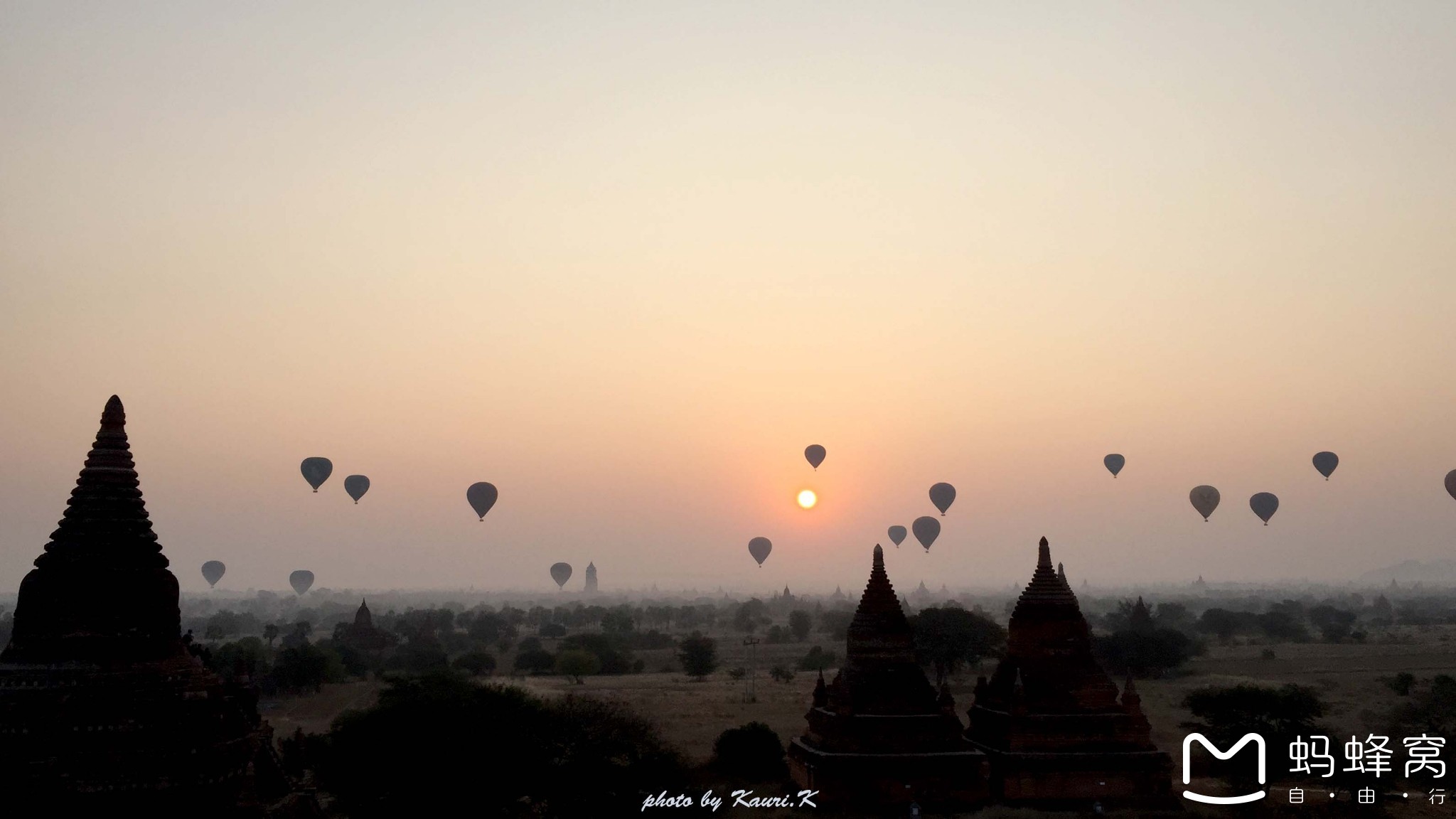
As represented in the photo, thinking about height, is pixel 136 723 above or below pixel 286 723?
above

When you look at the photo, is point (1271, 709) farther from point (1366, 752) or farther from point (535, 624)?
point (535, 624)

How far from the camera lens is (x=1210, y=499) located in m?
78.7

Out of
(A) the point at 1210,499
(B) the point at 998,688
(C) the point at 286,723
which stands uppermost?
(A) the point at 1210,499

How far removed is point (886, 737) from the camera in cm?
2627

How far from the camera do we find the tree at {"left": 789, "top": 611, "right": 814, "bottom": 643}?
396 feet

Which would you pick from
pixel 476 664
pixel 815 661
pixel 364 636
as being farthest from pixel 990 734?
pixel 364 636

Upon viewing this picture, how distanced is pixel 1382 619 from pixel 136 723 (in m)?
156

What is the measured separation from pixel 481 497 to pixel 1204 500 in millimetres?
46180

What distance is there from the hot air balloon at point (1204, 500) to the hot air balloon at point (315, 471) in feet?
177

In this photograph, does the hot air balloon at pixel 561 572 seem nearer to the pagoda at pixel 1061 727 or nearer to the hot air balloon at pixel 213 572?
the hot air balloon at pixel 213 572

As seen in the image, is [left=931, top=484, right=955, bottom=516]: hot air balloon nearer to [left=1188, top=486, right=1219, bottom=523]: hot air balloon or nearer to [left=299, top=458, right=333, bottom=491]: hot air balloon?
[left=1188, top=486, right=1219, bottom=523]: hot air balloon

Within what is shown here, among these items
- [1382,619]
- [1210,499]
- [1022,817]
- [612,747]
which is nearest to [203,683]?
[612,747]

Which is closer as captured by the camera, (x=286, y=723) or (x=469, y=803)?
(x=469, y=803)

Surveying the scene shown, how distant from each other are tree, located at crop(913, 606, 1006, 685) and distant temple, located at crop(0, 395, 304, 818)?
52.0 meters
